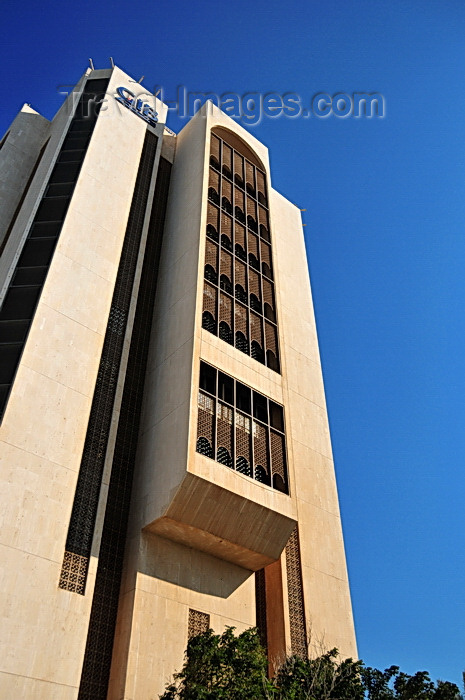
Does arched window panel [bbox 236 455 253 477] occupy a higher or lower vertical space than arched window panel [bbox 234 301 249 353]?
lower

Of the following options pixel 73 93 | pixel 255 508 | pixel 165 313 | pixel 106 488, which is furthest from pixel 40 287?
pixel 73 93

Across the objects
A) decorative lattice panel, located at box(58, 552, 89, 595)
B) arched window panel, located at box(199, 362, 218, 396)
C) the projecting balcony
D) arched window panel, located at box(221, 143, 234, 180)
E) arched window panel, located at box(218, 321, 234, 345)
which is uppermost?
arched window panel, located at box(221, 143, 234, 180)

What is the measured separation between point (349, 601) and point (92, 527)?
27.2 ft

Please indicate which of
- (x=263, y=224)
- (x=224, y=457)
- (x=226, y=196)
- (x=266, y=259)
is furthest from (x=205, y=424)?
(x=263, y=224)

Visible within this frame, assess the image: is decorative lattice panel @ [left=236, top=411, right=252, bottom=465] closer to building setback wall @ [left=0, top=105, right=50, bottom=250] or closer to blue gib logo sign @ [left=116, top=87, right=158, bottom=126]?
building setback wall @ [left=0, top=105, right=50, bottom=250]

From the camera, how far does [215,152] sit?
24625 millimetres

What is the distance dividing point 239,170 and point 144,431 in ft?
40.3

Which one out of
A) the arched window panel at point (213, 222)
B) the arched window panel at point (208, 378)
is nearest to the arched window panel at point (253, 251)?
the arched window panel at point (213, 222)

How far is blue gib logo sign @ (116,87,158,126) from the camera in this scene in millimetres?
25234

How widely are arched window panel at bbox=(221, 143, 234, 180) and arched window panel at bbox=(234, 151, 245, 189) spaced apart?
0.24 m

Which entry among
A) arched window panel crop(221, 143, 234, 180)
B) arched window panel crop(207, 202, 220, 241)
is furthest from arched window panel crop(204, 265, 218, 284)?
arched window panel crop(221, 143, 234, 180)

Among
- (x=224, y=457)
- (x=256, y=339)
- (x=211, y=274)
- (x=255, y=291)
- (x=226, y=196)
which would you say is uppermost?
(x=226, y=196)

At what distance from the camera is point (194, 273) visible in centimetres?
1941

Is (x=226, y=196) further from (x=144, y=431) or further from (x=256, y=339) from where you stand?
(x=144, y=431)
